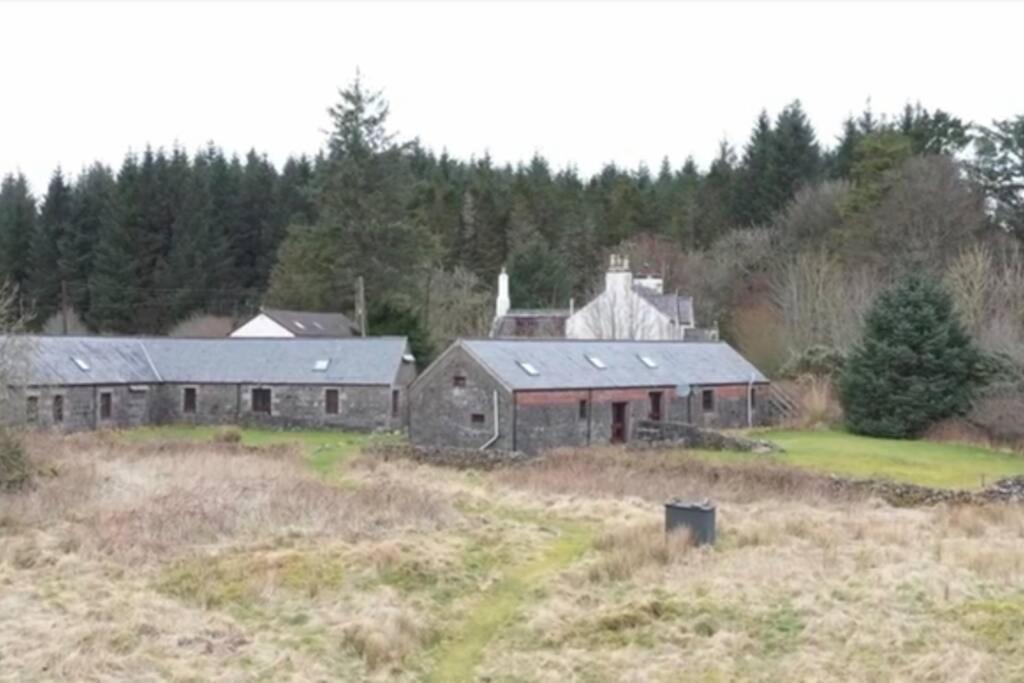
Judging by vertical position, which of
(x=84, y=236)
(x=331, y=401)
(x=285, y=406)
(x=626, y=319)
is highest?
(x=84, y=236)

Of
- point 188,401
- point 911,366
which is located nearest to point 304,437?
point 188,401

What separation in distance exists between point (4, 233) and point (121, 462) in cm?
5550

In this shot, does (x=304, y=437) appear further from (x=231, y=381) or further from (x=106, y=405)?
(x=106, y=405)

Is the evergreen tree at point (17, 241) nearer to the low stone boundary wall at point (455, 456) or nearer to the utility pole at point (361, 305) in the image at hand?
the utility pole at point (361, 305)

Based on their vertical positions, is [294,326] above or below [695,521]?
above

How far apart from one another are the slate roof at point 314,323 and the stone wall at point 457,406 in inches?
712

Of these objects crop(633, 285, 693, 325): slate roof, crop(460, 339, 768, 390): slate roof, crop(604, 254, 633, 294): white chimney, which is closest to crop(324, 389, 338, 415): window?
crop(460, 339, 768, 390): slate roof

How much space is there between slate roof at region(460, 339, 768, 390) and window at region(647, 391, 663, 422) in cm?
41

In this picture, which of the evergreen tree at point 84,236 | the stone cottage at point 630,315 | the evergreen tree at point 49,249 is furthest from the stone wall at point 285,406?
the evergreen tree at point 49,249

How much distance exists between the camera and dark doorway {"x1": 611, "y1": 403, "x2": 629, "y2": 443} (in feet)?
119

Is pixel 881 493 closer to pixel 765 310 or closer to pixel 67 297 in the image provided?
pixel 765 310

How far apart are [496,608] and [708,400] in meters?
26.3

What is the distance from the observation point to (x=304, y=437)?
39.8 meters

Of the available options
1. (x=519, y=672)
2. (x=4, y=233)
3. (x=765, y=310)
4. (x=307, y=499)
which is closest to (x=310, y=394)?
(x=307, y=499)
